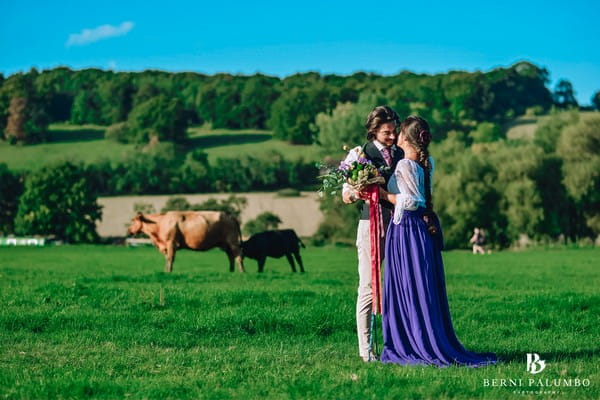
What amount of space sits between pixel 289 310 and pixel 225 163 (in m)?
92.4

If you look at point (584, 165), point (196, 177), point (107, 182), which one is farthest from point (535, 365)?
point (107, 182)

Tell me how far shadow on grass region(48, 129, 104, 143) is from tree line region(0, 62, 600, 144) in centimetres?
228

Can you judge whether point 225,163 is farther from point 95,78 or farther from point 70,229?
point 95,78

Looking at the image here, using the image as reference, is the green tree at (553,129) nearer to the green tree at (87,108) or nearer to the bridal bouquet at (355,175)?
the bridal bouquet at (355,175)

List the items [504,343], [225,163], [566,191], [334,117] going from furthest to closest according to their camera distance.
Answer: [225,163] < [334,117] < [566,191] < [504,343]

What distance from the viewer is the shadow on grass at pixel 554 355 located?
9942mm

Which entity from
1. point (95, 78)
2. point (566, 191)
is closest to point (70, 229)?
point (566, 191)

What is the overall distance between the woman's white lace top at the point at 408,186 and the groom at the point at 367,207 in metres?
0.18

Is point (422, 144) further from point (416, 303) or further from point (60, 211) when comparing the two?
point (60, 211)

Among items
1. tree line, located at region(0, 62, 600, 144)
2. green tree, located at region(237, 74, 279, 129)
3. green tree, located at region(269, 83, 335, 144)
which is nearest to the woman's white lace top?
tree line, located at region(0, 62, 600, 144)

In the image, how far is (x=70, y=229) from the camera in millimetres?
82438

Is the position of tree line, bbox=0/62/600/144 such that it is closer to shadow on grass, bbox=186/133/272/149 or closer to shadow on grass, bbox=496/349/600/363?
shadow on grass, bbox=186/133/272/149

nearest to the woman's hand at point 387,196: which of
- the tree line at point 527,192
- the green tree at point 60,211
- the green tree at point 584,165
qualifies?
the tree line at point 527,192

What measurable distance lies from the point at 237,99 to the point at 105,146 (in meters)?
34.2
